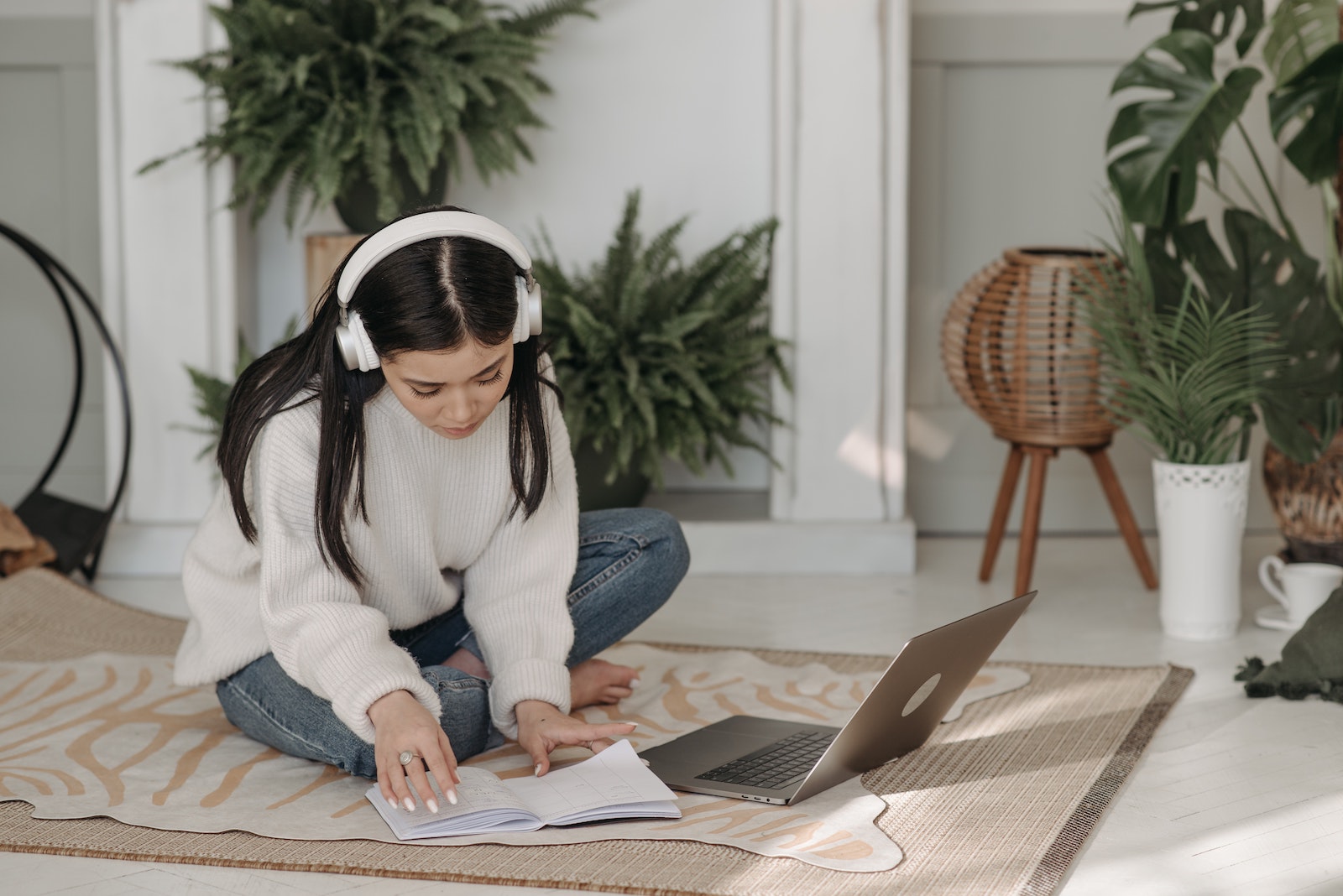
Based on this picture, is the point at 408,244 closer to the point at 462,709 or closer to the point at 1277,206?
the point at 462,709

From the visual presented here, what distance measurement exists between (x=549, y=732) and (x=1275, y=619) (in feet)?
4.96

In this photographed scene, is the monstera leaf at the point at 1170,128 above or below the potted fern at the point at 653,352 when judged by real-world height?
above

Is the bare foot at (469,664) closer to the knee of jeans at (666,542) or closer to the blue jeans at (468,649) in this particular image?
the blue jeans at (468,649)

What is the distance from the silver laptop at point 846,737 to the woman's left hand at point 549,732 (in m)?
0.10

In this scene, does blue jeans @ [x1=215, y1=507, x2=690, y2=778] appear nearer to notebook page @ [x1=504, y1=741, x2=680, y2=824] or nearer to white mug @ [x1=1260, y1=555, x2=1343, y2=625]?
notebook page @ [x1=504, y1=741, x2=680, y2=824]

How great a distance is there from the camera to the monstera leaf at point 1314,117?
2453 millimetres

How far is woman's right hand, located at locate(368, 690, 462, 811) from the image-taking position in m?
1.45

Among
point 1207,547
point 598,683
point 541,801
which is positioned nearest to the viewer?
point 541,801

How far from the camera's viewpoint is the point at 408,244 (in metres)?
1.49

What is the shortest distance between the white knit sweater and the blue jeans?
0.13 feet

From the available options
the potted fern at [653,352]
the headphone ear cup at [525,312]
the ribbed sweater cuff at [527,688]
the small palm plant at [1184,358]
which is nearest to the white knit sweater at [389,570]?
the ribbed sweater cuff at [527,688]

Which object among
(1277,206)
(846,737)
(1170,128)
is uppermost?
(1170,128)

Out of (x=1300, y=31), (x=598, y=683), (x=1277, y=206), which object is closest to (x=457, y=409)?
(x=598, y=683)

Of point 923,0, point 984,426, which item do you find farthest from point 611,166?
point 984,426
